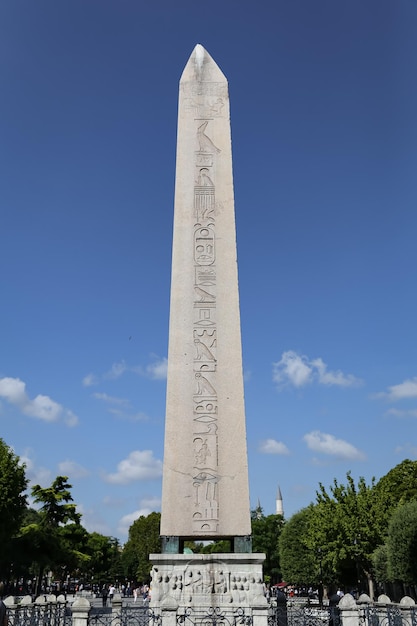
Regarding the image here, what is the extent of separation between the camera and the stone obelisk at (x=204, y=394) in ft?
27.2

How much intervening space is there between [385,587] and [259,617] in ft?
82.3

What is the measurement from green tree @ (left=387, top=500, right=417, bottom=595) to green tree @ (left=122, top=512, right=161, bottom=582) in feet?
98.3

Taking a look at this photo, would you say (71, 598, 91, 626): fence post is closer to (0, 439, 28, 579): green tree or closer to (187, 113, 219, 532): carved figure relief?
(187, 113, 219, 532): carved figure relief

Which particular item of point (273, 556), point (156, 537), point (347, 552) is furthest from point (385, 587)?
point (156, 537)

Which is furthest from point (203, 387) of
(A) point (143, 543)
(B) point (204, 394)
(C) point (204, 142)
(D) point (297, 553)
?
(A) point (143, 543)

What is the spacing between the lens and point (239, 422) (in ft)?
29.5

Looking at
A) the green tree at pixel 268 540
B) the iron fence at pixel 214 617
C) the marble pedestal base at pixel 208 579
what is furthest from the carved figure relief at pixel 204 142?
the green tree at pixel 268 540

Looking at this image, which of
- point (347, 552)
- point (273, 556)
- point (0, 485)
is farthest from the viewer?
point (273, 556)

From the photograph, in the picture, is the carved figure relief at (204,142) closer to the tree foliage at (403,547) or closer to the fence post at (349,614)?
the fence post at (349,614)

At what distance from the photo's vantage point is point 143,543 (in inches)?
2151

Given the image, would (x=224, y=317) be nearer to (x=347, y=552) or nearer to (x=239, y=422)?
(x=239, y=422)

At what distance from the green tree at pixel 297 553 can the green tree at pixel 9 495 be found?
1899cm

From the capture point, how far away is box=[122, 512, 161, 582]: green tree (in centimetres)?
5269

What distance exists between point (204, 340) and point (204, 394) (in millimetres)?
872
